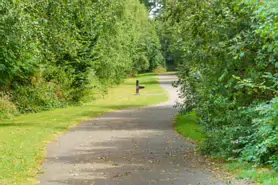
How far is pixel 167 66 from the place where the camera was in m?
94.6

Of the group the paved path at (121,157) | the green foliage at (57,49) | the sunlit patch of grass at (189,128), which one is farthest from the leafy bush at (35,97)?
the sunlit patch of grass at (189,128)

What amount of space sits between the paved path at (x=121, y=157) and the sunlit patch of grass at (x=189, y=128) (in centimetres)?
40

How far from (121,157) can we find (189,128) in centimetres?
682

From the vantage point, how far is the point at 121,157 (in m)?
13.5

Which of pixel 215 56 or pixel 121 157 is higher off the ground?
pixel 215 56

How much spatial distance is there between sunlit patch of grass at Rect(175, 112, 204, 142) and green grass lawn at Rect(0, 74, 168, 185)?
4734mm

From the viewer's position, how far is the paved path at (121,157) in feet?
34.3

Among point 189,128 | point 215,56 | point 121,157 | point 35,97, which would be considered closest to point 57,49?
point 189,128

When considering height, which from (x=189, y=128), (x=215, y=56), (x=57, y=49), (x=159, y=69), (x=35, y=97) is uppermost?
(x=57, y=49)

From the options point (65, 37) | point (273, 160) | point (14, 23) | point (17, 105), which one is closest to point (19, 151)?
point (14, 23)

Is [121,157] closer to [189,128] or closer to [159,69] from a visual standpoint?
[189,128]

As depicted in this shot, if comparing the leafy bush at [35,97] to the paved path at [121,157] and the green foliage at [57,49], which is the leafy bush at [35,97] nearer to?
the green foliage at [57,49]

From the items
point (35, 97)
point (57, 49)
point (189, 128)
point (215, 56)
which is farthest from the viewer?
point (35, 97)

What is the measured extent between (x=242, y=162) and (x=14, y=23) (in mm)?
8393
